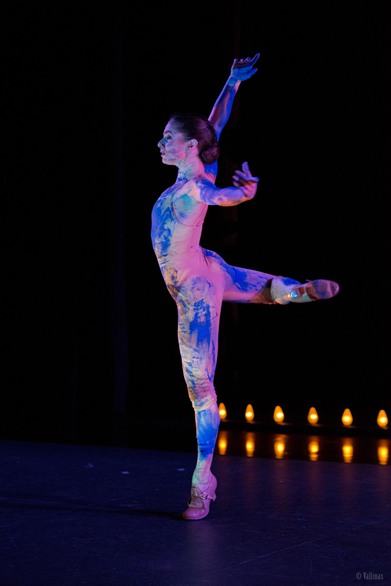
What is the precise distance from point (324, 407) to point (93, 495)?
7.49 ft

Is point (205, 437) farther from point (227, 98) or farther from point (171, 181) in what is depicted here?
point (171, 181)

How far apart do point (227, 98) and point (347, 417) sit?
253 cm

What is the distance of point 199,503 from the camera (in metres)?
2.84

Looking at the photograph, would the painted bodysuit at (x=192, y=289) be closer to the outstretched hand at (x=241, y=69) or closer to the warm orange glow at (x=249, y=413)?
the outstretched hand at (x=241, y=69)

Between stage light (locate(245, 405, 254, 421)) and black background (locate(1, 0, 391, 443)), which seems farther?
stage light (locate(245, 405, 254, 421))

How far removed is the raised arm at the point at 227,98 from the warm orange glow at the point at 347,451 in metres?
1.87

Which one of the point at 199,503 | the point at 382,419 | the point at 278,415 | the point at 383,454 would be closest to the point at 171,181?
the point at 278,415

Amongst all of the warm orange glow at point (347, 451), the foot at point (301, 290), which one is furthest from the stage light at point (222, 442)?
the foot at point (301, 290)

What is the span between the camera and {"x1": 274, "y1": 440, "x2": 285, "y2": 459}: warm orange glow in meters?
4.25

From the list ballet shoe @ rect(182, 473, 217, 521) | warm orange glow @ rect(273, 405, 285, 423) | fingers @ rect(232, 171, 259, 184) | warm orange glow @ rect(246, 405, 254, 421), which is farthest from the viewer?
warm orange glow @ rect(246, 405, 254, 421)

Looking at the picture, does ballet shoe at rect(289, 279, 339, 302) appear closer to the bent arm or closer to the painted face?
the painted face

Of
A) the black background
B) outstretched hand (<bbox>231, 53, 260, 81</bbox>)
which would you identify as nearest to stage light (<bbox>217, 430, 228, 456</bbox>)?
the black background

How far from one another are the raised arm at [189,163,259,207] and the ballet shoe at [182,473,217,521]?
1035mm

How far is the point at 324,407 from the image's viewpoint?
514cm
